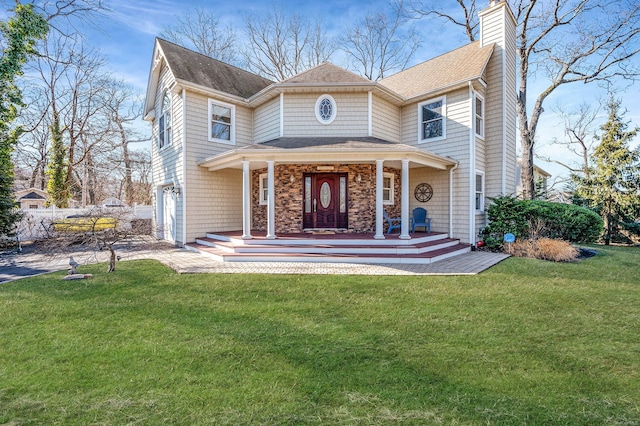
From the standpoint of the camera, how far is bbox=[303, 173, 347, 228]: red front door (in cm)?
1054

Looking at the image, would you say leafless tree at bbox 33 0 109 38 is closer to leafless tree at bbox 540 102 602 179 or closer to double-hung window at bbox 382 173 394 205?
double-hung window at bbox 382 173 394 205

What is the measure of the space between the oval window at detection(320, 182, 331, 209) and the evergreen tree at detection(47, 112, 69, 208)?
16.6m

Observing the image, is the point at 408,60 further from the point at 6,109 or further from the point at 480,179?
the point at 6,109

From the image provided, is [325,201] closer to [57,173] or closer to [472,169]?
[472,169]

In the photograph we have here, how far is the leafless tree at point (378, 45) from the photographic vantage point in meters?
22.6

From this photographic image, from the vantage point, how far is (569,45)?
51.1 feet

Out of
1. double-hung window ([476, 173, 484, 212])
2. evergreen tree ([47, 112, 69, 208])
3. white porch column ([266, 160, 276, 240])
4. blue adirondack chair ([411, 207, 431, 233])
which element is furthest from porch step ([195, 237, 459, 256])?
evergreen tree ([47, 112, 69, 208])

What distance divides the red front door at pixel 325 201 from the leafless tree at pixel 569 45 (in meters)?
9.27

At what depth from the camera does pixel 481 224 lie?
1080cm

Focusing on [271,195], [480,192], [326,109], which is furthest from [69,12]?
[480,192]

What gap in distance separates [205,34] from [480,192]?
22.3 m

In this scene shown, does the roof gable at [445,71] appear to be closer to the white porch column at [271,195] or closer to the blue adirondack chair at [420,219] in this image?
the blue adirondack chair at [420,219]

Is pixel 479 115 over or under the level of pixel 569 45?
under

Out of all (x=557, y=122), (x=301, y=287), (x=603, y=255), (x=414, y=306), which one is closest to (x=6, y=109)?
(x=301, y=287)
